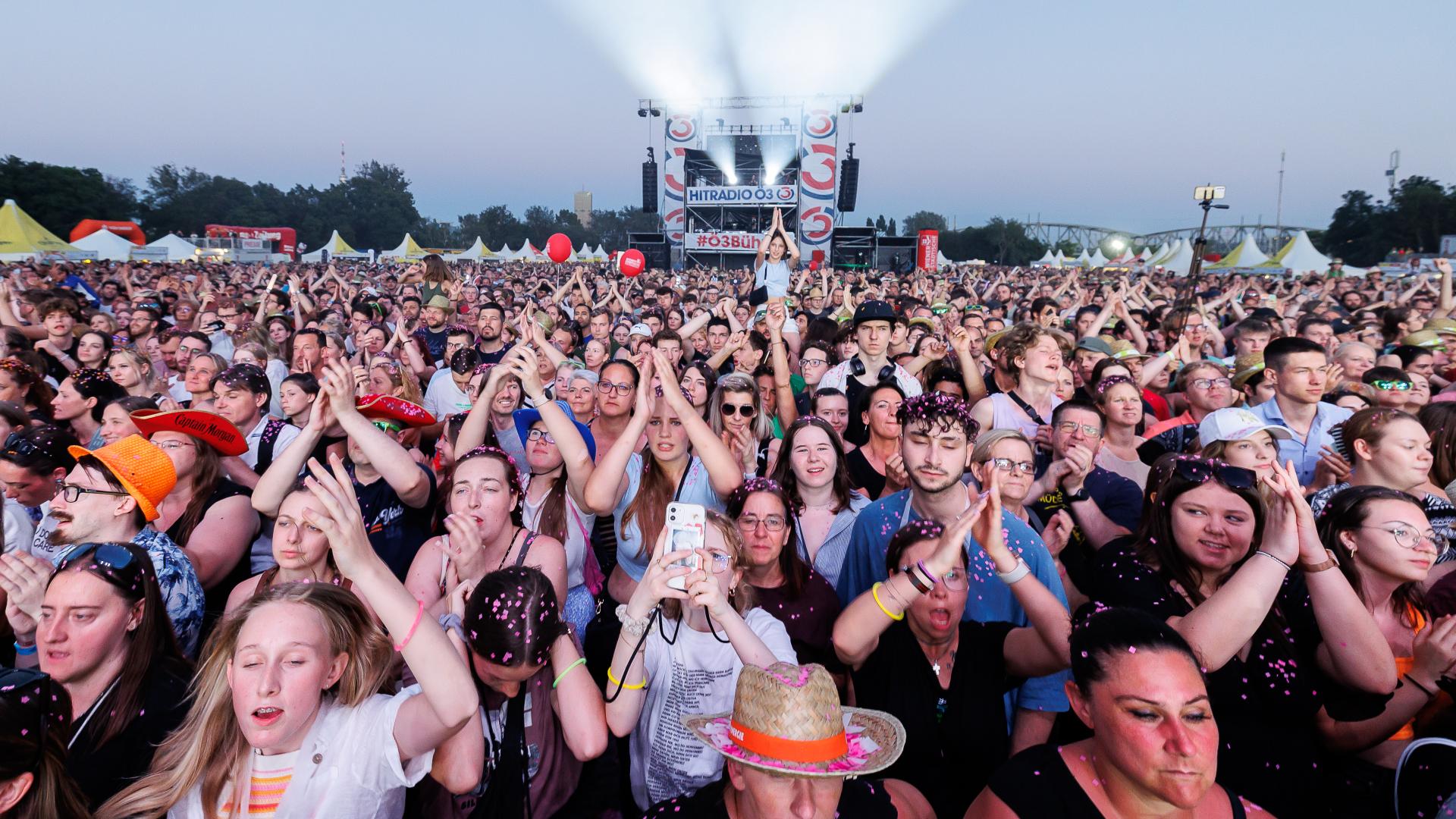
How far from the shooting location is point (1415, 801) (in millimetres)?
Result: 1954

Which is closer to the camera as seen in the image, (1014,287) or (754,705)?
(754,705)

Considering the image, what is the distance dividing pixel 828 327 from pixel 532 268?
95.1 feet

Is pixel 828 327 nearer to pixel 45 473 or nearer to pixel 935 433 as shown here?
pixel 935 433

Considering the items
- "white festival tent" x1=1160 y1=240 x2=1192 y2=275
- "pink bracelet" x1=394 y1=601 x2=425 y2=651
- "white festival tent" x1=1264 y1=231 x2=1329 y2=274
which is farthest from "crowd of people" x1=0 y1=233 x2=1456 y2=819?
"white festival tent" x1=1160 y1=240 x2=1192 y2=275

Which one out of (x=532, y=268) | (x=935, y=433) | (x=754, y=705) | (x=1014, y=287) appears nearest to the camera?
(x=754, y=705)

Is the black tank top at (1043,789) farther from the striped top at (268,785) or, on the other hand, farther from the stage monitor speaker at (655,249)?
the stage monitor speaker at (655,249)

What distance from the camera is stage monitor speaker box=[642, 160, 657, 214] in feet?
124

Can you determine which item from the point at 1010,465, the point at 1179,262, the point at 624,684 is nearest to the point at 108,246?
the point at 624,684

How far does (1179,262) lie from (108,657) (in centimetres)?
4358

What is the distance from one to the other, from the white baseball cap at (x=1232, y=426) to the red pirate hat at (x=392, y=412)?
422 cm

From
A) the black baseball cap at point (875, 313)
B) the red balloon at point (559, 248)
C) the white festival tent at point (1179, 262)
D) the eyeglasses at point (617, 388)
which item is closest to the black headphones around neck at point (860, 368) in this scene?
the black baseball cap at point (875, 313)

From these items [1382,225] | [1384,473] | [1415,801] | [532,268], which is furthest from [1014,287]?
[1382,225]

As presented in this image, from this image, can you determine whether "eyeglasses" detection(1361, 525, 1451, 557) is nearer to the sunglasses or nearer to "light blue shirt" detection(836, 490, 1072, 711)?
"light blue shirt" detection(836, 490, 1072, 711)

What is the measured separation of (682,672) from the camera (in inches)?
94.9
